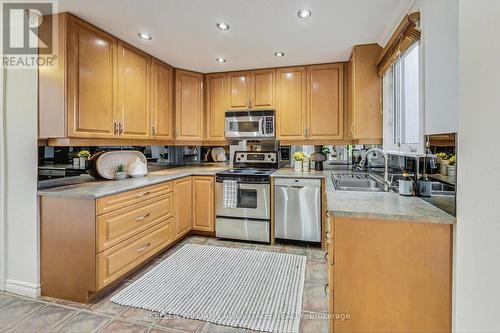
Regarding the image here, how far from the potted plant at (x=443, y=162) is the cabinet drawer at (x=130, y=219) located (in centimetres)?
238

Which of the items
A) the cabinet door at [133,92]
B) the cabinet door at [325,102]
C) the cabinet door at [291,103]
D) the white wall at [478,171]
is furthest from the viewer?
the cabinet door at [291,103]

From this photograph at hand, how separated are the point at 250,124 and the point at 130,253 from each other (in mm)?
2185

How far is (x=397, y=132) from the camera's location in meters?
2.40

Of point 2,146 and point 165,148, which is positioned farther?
point 165,148

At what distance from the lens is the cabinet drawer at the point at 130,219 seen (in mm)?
2023

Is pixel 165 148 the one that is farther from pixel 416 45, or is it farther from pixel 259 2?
pixel 416 45

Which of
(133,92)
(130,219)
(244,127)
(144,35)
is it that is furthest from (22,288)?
(244,127)

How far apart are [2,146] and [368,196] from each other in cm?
287

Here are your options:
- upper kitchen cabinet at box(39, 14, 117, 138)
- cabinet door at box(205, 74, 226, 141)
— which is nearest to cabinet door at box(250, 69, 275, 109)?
cabinet door at box(205, 74, 226, 141)

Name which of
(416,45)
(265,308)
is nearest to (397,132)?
(416,45)

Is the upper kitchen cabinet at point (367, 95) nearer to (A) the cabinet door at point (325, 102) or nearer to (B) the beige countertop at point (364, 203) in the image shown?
(A) the cabinet door at point (325, 102)

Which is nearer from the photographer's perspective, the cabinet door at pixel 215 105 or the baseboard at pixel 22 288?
the baseboard at pixel 22 288

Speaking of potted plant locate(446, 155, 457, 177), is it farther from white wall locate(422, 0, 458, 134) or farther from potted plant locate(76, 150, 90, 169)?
potted plant locate(76, 150, 90, 169)

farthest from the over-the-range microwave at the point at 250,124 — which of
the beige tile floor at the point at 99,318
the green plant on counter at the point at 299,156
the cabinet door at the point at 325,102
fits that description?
the beige tile floor at the point at 99,318
